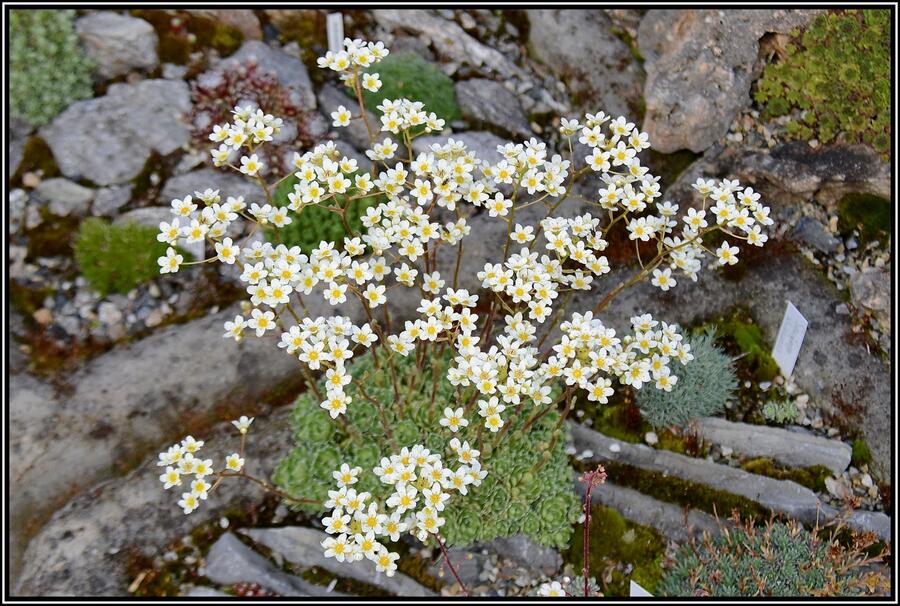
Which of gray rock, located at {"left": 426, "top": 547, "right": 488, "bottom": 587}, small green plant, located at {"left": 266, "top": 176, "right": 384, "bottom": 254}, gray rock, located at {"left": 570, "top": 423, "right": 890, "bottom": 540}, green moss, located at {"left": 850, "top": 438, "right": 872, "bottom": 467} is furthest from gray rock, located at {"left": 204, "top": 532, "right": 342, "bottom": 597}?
green moss, located at {"left": 850, "top": 438, "right": 872, "bottom": 467}

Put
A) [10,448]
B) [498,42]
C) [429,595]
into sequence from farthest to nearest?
[498,42] < [10,448] < [429,595]

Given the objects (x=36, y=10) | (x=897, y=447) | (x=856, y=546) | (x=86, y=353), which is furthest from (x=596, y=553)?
(x=36, y=10)

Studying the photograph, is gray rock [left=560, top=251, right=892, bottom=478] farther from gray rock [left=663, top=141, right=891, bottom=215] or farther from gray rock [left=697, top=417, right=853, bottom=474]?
gray rock [left=663, top=141, right=891, bottom=215]

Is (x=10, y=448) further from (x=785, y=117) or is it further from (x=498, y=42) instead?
(x=785, y=117)

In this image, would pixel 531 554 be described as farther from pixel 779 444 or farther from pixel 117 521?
pixel 117 521

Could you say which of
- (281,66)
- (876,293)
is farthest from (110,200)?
(876,293)

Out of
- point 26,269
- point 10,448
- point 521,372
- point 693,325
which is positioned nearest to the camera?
point 521,372

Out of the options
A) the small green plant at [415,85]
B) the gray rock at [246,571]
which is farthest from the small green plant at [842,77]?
the gray rock at [246,571]
